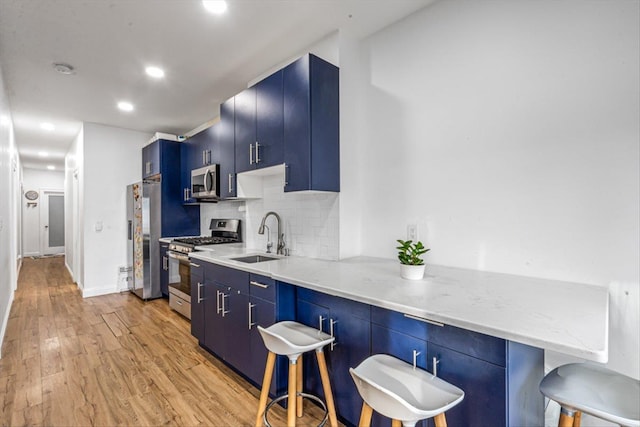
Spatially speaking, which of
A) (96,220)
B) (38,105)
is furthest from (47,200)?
(38,105)

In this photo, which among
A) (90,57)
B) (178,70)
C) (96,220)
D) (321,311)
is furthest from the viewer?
(96,220)

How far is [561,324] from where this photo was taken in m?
0.98

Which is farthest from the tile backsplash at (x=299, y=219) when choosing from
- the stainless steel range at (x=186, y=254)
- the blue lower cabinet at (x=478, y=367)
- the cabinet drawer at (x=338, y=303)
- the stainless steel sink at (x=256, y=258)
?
→ the blue lower cabinet at (x=478, y=367)

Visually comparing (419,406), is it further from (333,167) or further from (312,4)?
(312,4)

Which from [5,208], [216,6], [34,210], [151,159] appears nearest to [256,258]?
[216,6]

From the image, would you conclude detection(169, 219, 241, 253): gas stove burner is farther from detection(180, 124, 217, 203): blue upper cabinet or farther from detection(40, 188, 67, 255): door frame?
detection(40, 188, 67, 255): door frame

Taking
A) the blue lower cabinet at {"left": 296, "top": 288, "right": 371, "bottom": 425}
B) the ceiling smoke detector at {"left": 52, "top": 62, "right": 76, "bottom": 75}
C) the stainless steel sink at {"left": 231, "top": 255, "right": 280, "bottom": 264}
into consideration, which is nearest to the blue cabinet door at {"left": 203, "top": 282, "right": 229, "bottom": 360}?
the stainless steel sink at {"left": 231, "top": 255, "right": 280, "bottom": 264}

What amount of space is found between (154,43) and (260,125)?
40.7 inches

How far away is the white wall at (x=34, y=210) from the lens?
8.83 meters

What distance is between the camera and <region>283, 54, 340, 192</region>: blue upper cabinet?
2.12 metres

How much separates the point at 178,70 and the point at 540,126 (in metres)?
2.99

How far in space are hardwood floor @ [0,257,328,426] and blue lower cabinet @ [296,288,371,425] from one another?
1.05 ft

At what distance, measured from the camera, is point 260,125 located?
2.56 m

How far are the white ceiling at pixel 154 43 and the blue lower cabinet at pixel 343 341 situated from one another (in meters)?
1.93
